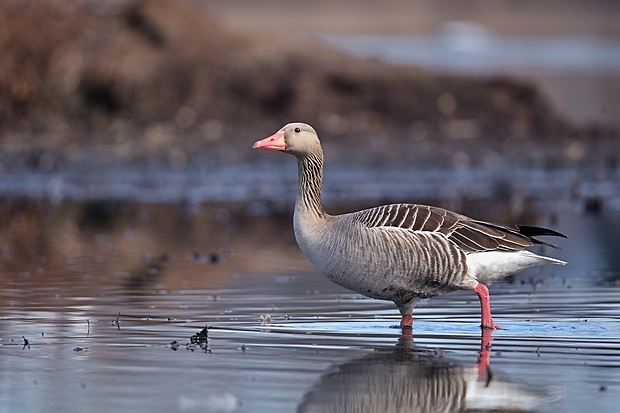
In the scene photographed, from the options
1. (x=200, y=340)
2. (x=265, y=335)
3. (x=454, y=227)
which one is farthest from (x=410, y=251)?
(x=200, y=340)

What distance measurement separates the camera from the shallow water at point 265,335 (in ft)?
24.3

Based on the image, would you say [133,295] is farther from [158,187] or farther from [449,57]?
[449,57]

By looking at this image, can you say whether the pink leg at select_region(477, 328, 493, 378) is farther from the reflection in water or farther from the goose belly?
the goose belly

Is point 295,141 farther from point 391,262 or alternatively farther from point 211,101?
point 211,101

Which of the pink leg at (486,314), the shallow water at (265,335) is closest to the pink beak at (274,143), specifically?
the shallow water at (265,335)

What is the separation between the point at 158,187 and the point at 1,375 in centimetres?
1322

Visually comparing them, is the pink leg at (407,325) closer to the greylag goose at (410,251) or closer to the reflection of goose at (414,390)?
the greylag goose at (410,251)

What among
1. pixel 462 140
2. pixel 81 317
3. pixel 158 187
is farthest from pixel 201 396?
pixel 462 140

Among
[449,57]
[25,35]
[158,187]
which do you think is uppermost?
[449,57]

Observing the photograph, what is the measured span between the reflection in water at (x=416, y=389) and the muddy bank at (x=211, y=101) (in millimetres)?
14228

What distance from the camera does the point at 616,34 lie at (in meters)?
63.2

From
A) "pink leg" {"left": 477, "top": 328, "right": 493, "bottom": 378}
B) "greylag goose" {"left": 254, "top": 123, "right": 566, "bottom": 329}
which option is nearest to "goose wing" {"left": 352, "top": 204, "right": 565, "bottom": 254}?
"greylag goose" {"left": 254, "top": 123, "right": 566, "bottom": 329}

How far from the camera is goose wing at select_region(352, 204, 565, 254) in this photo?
1015cm

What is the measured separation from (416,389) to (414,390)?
0.03m
